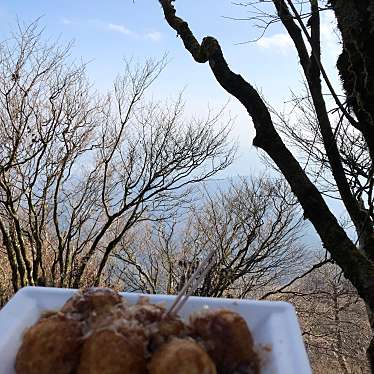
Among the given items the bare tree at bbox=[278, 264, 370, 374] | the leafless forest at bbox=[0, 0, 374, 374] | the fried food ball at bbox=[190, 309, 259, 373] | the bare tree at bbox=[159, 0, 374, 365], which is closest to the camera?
the fried food ball at bbox=[190, 309, 259, 373]

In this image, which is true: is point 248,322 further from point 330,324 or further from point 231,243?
point 330,324

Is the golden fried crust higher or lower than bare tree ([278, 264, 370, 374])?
lower

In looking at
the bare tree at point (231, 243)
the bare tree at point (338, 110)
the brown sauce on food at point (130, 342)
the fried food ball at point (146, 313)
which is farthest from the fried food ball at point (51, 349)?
the bare tree at point (231, 243)

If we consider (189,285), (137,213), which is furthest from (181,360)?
(137,213)

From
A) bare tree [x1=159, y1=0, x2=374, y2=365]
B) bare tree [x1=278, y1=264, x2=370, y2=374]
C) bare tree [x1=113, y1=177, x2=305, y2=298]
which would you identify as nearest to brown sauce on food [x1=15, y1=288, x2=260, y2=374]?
bare tree [x1=159, y1=0, x2=374, y2=365]

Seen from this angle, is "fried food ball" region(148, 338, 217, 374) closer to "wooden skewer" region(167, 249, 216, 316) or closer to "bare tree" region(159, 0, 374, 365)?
"wooden skewer" region(167, 249, 216, 316)

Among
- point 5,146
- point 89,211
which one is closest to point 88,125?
point 5,146

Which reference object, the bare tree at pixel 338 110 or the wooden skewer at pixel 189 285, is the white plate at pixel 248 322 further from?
the bare tree at pixel 338 110
